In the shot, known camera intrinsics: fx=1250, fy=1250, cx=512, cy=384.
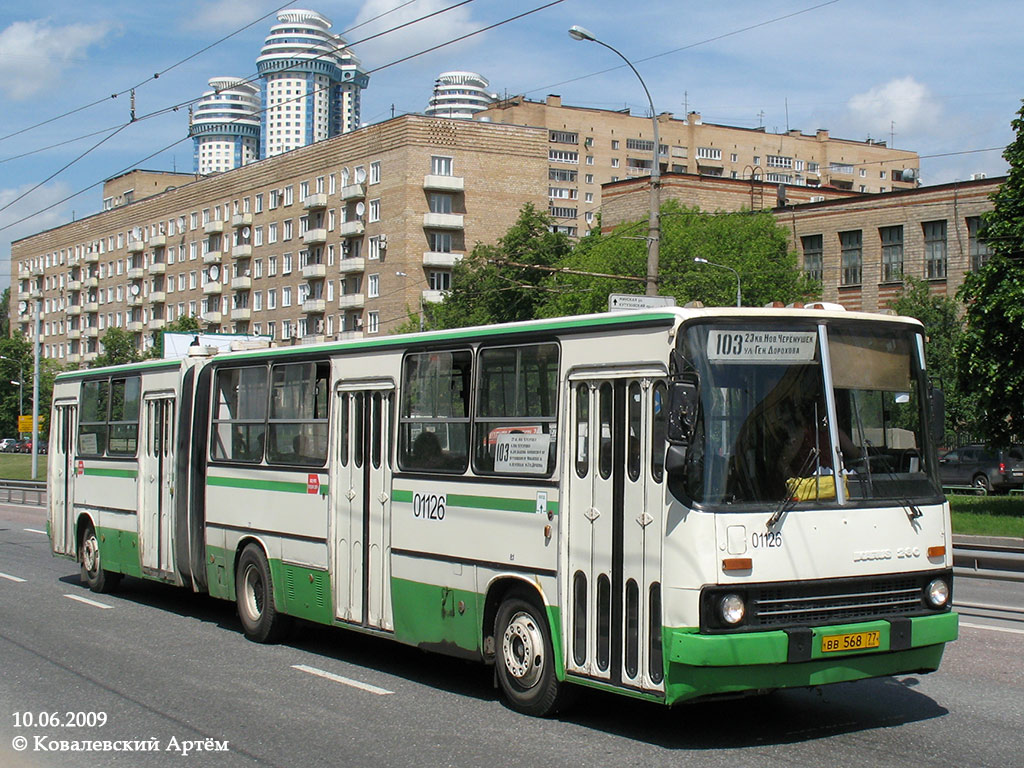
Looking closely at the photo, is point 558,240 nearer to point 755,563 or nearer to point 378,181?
point 378,181

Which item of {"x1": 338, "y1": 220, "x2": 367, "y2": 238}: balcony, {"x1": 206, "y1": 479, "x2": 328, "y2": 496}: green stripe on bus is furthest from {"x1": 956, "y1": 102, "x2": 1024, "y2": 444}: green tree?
{"x1": 338, "y1": 220, "x2": 367, "y2": 238}: balcony

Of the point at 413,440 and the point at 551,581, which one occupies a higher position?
the point at 413,440

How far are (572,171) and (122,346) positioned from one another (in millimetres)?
50975

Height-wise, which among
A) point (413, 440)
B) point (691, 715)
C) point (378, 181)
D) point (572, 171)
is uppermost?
point (572, 171)

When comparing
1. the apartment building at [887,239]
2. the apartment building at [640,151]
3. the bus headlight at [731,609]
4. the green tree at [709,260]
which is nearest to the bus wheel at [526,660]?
the bus headlight at [731,609]

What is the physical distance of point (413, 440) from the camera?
9.95 meters

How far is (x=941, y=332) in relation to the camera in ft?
151

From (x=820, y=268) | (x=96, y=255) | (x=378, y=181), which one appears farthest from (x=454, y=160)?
(x=96, y=255)

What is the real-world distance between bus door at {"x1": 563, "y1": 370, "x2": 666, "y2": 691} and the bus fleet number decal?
5.10 feet

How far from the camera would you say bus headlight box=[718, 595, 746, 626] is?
722 cm

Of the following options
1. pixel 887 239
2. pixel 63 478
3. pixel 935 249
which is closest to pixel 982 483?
pixel 935 249

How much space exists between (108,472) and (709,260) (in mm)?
41314

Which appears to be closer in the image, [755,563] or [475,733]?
[755,563]

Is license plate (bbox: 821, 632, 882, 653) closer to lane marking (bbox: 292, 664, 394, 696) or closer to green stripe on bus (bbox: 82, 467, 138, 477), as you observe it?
lane marking (bbox: 292, 664, 394, 696)
